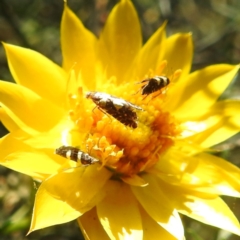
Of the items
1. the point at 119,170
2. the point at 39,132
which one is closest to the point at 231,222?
the point at 119,170

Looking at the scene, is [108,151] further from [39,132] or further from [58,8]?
[58,8]

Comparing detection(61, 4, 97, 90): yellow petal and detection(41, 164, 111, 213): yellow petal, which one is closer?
detection(41, 164, 111, 213): yellow petal

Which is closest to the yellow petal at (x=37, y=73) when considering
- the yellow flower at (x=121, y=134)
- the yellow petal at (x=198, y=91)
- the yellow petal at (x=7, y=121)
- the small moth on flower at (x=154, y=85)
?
the yellow flower at (x=121, y=134)

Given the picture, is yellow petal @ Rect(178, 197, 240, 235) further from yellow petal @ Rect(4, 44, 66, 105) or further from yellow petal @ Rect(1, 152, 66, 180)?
yellow petal @ Rect(4, 44, 66, 105)

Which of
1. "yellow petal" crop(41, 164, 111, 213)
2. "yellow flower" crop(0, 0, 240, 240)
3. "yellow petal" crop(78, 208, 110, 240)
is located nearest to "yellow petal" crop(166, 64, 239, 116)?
"yellow flower" crop(0, 0, 240, 240)

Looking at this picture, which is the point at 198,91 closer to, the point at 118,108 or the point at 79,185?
the point at 118,108

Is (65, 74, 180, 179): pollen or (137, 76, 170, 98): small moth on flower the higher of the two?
(137, 76, 170, 98): small moth on flower

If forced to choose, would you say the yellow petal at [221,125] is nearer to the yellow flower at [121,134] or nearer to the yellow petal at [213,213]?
the yellow flower at [121,134]

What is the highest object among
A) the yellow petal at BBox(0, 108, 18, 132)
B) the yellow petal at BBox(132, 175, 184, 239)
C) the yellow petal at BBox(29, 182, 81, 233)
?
the yellow petal at BBox(0, 108, 18, 132)
